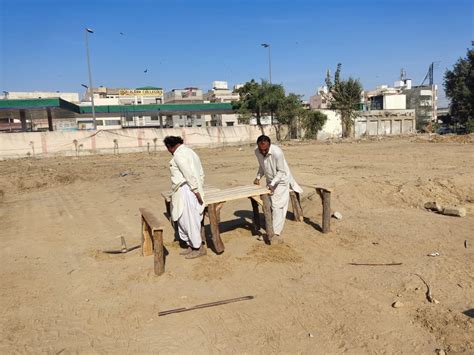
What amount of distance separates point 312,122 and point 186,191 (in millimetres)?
30805

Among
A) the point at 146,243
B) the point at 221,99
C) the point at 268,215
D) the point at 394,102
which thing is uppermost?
the point at 221,99

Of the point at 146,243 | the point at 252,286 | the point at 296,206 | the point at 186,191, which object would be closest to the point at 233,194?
the point at 186,191

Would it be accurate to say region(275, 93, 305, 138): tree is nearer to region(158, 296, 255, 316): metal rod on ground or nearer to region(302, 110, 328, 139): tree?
region(302, 110, 328, 139): tree

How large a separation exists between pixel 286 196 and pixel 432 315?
2.56 m

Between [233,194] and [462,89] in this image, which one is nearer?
[233,194]

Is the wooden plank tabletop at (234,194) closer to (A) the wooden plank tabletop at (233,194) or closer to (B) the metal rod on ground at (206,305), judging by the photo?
(A) the wooden plank tabletop at (233,194)

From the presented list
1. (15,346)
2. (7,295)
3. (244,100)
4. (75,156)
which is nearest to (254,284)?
(15,346)

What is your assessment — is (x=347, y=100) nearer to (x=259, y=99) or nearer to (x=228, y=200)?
(x=259, y=99)

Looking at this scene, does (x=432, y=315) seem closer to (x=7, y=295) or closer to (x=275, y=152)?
(x=275, y=152)

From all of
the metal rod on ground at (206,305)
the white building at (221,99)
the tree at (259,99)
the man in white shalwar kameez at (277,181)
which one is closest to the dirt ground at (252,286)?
the metal rod on ground at (206,305)

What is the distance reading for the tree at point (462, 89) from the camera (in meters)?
37.3

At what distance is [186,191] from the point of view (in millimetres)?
5027

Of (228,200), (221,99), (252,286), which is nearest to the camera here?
(252,286)

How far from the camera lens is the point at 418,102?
6800 centimetres
